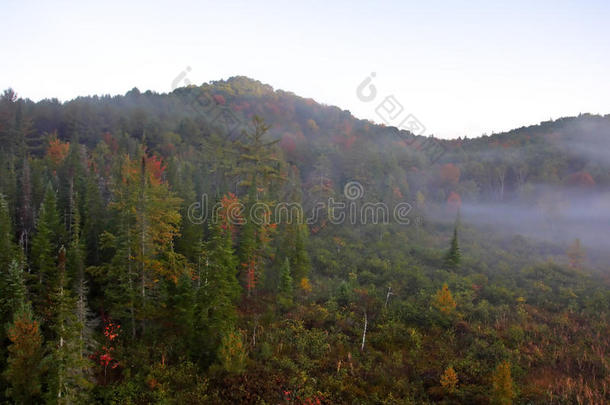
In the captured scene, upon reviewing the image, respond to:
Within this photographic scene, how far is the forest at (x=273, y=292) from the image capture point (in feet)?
55.7

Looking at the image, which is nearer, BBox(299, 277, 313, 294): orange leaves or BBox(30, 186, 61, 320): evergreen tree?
BBox(30, 186, 61, 320): evergreen tree

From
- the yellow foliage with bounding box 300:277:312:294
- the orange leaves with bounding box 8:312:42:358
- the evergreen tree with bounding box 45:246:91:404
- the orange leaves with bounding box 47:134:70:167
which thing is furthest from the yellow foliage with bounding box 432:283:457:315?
the orange leaves with bounding box 47:134:70:167

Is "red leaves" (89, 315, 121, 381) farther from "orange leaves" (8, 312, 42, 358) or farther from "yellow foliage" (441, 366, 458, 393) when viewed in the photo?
"yellow foliage" (441, 366, 458, 393)

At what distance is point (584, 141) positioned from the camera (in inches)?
3273

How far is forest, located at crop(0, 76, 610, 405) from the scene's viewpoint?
17.0 metres

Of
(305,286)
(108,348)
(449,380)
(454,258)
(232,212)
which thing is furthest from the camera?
(454,258)

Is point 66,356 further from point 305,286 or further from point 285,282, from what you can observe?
point 305,286

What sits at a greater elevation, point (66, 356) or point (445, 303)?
point (66, 356)

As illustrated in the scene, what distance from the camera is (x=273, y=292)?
29.9 m

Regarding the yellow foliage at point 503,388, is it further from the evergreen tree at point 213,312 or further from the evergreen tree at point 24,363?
the evergreen tree at point 24,363

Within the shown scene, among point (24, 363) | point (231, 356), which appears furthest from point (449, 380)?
point (24, 363)

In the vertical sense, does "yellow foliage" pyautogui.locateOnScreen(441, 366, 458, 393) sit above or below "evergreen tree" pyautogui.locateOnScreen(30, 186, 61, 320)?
below

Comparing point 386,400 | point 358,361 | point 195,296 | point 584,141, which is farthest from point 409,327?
point 584,141

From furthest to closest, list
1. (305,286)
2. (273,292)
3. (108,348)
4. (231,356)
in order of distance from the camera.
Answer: (273,292) → (305,286) → (108,348) → (231,356)
